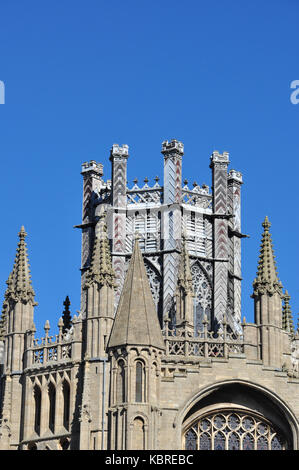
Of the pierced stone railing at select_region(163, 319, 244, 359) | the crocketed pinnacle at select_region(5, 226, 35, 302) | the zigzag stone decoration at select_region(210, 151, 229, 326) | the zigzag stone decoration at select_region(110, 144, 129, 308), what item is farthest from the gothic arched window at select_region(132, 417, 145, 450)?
the zigzag stone decoration at select_region(110, 144, 129, 308)

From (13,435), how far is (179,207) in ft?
73.0

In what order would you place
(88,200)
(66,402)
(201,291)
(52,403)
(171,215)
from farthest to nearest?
Result: (88,200) < (171,215) < (201,291) < (52,403) < (66,402)

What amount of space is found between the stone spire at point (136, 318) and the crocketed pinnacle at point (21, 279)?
6.30 m

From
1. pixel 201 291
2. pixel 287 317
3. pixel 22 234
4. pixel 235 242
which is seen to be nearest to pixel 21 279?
pixel 22 234

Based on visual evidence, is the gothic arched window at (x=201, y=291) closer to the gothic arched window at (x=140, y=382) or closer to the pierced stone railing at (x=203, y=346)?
the pierced stone railing at (x=203, y=346)

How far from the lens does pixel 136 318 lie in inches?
2569

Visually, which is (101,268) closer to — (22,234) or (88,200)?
(22,234)

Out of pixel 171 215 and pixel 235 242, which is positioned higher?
pixel 171 215

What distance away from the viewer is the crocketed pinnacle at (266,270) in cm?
6856

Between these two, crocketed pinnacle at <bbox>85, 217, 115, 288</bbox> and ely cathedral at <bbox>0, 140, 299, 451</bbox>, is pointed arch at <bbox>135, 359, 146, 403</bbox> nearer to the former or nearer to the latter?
ely cathedral at <bbox>0, 140, 299, 451</bbox>

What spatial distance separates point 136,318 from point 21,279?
8.23 metres

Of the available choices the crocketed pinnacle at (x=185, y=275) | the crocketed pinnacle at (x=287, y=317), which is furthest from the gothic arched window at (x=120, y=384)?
the crocketed pinnacle at (x=287, y=317)

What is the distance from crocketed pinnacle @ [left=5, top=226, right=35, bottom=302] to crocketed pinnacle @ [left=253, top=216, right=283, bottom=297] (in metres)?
10.0

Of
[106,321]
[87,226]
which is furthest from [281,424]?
[87,226]
